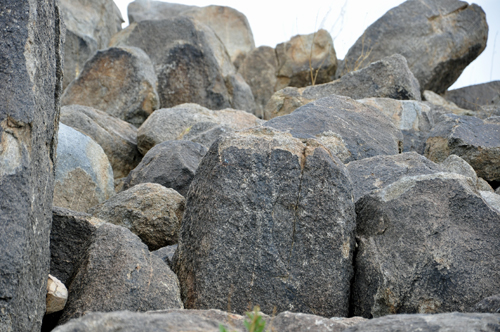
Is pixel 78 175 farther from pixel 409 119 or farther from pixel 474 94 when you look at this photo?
pixel 474 94

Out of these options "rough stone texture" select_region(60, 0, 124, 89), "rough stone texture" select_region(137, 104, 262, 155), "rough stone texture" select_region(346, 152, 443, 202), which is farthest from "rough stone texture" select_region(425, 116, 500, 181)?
"rough stone texture" select_region(60, 0, 124, 89)

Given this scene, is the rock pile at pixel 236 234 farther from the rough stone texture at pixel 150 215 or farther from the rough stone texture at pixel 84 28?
the rough stone texture at pixel 84 28

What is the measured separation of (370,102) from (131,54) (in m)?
3.49

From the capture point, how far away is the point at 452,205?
2.65 m

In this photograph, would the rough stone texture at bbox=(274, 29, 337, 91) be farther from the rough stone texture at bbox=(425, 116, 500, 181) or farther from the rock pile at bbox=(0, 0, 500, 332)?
the rock pile at bbox=(0, 0, 500, 332)

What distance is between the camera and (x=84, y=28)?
37.0ft

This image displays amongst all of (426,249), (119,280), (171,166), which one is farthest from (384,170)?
(119,280)

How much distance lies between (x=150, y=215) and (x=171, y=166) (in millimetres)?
846

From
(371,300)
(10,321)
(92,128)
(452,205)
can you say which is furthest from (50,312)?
(92,128)

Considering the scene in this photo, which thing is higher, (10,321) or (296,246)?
(296,246)

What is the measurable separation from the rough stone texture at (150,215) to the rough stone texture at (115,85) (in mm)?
3881

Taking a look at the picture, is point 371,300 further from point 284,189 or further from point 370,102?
point 370,102

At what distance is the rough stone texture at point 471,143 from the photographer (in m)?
4.92

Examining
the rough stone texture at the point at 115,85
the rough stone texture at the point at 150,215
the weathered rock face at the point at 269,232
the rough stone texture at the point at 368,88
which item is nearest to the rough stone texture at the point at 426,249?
the weathered rock face at the point at 269,232
